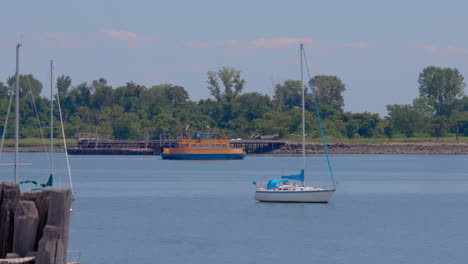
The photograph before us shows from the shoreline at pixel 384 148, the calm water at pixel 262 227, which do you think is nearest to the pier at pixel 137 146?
the shoreline at pixel 384 148

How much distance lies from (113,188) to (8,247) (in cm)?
6063

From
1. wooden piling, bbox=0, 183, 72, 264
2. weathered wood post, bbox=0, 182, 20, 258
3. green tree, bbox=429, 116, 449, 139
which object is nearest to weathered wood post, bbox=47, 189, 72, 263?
wooden piling, bbox=0, 183, 72, 264

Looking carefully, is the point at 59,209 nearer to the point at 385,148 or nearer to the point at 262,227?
the point at 262,227

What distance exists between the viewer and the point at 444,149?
186m

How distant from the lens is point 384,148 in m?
191

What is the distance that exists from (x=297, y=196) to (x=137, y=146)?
146 m

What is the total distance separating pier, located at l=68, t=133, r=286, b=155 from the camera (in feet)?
614

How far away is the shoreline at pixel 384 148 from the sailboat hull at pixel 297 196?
13658 centimetres

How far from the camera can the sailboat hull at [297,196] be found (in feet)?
167

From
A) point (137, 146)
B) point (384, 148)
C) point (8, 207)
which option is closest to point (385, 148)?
point (384, 148)

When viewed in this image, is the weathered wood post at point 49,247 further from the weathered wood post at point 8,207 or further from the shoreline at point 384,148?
the shoreline at point 384,148

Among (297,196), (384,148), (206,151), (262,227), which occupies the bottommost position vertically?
(262,227)

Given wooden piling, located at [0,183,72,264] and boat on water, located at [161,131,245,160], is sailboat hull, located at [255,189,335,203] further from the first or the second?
boat on water, located at [161,131,245,160]

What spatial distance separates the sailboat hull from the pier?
132m
